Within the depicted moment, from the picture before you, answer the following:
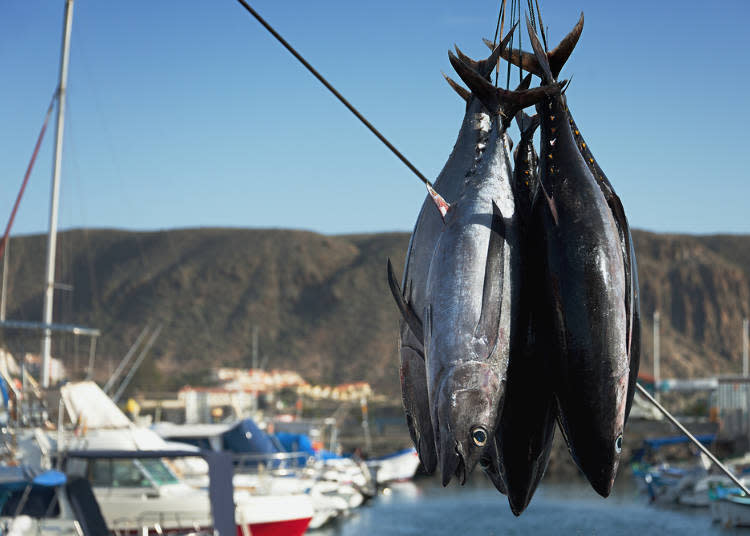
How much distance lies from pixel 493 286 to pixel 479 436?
0.60 metres

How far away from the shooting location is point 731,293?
471 ft

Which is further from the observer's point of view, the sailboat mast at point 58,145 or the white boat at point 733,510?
the white boat at point 733,510

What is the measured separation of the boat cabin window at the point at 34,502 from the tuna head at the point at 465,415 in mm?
16153

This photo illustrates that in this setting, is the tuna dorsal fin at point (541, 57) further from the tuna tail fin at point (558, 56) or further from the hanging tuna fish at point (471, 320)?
the hanging tuna fish at point (471, 320)

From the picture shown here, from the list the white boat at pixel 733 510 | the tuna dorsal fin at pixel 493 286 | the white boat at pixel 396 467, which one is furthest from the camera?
the white boat at pixel 396 467

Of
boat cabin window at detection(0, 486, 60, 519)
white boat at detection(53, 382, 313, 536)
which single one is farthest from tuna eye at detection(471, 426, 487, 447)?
white boat at detection(53, 382, 313, 536)

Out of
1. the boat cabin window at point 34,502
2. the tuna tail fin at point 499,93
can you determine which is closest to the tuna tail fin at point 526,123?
the tuna tail fin at point 499,93

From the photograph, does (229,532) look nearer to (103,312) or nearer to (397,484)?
(397,484)

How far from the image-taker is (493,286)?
13.4 feet

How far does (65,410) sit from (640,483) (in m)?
28.0

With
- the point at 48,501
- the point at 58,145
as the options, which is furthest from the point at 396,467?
the point at 48,501

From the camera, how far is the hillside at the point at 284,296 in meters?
122

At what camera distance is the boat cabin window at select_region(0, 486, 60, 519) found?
60.5 ft

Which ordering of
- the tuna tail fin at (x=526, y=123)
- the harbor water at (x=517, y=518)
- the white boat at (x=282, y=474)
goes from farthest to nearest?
the harbor water at (x=517, y=518) < the white boat at (x=282, y=474) < the tuna tail fin at (x=526, y=123)
